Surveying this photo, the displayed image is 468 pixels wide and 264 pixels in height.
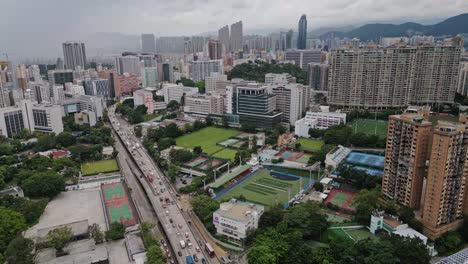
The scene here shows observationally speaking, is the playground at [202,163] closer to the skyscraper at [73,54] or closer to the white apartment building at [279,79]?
the white apartment building at [279,79]

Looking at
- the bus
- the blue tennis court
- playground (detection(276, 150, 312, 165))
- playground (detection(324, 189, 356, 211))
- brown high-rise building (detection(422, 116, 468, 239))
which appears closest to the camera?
brown high-rise building (detection(422, 116, 468, 239))

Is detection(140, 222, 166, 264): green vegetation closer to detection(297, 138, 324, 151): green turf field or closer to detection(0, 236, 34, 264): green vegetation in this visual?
detection(0, 236, 34, 264): green vegetation

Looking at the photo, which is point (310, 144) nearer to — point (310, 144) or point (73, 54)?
point (310, 144)

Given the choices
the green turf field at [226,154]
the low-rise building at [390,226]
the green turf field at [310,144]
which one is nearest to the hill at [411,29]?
the green turf field at [310,144]

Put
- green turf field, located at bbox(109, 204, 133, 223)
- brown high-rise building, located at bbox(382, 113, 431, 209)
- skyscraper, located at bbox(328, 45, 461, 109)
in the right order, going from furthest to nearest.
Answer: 1. skyscraper, located at bbox(328, 45, 461, 109)
2. green turf field, located at bbox(109, 204, 133, 223)
3. brown high-rise building, located at bbox(382, 113, 431, 209)

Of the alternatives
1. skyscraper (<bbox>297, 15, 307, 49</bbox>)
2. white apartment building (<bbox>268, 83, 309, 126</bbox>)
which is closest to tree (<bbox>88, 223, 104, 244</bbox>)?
white apartment building (<bbox>268, 83, 309, 126</bbox>)

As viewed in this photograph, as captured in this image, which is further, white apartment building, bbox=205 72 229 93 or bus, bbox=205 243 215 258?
white apartment building, bbox=205 72 229 93
